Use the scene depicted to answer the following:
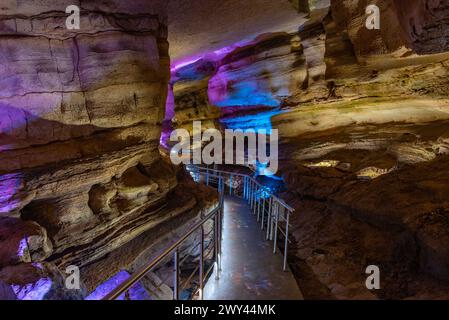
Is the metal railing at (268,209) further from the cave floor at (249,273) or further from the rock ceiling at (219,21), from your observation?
the rock ceiling at (219,21)

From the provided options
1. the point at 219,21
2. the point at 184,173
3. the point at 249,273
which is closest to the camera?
the point at 249,273

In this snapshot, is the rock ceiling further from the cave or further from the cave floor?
the cave floor

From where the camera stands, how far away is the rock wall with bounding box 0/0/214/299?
16.5 feet

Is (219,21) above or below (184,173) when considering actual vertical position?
above

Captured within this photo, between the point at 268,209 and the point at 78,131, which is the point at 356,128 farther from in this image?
the point at 78,131

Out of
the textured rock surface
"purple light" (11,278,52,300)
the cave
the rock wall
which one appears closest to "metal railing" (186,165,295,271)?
the cave

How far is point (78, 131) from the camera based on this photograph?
19.0ft

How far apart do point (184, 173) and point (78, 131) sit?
151 inches

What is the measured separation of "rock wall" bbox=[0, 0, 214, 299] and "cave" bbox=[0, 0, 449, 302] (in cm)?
3

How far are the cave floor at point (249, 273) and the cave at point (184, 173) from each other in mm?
30

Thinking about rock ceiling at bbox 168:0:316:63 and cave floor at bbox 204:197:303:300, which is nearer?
cave floor at bbox 204:197:303:300

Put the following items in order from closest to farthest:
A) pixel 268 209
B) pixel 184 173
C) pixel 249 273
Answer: pixel 249 273
pixel 268 209
pixel 184 173

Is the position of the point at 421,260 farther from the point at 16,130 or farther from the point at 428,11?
the point at 16,130

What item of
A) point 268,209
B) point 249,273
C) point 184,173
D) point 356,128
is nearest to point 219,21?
point 184,173
